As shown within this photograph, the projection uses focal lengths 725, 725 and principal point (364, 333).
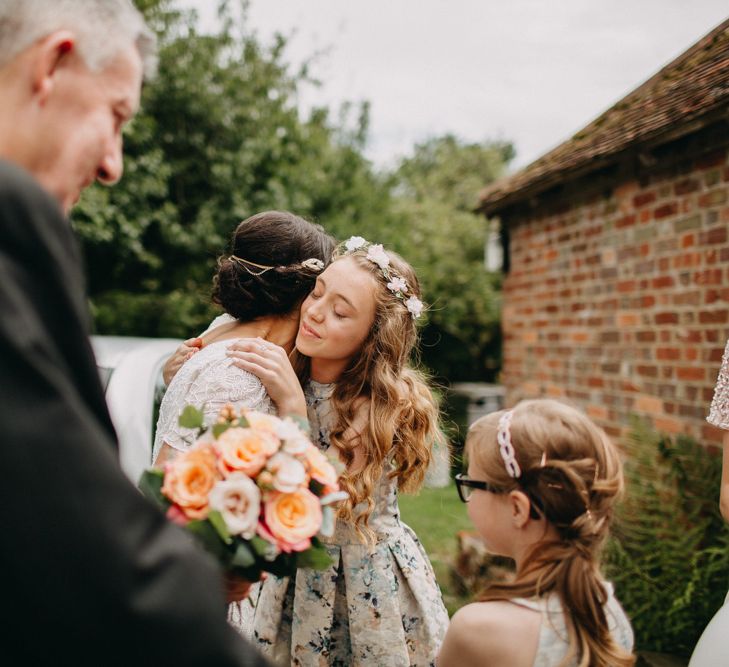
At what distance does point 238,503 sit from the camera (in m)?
1.32

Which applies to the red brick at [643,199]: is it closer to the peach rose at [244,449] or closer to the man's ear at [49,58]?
the peach rose at [244,449]

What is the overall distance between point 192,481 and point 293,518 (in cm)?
20

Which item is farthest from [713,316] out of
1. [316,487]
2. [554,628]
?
[316,487]

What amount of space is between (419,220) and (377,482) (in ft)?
49.6

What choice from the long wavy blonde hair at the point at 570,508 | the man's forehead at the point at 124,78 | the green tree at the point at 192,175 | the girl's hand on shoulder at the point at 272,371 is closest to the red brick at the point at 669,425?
the long wavy blonde hair at the point at 570,508

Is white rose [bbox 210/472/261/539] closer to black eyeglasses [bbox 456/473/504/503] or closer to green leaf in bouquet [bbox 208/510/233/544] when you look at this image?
green leaf in bouquet [bbox 208/510/233/544]

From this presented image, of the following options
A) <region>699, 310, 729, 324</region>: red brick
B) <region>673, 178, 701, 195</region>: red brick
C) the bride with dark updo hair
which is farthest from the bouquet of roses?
<region>673, 178, 701, 195</region>: red brick

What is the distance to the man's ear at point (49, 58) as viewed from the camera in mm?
1120

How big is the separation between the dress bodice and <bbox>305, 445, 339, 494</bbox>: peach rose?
1.15 meters

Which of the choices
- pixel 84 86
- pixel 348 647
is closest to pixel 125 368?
pixel 348 647

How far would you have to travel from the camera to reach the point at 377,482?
2.64 m

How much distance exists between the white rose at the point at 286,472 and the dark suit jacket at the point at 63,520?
1.42 ft

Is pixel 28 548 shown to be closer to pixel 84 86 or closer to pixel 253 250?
pixel 84 86

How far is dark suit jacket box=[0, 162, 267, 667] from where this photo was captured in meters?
0.81
